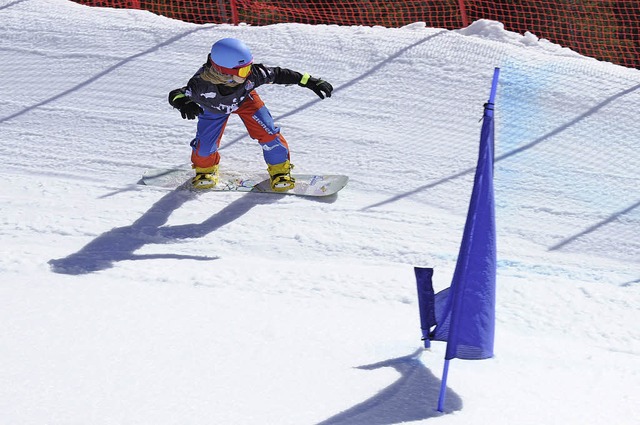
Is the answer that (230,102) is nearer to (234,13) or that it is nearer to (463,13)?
(234,13)

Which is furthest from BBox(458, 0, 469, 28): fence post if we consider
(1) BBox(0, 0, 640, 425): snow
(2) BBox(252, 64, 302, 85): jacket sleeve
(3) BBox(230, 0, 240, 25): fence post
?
(2) BBox(252, 64, 302, 85): jacket sleeve

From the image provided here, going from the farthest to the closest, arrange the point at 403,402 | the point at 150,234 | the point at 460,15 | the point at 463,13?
1. the point at 460,15
2. the point at 463,13
3. the point at 150,234
4. the point at 403,402

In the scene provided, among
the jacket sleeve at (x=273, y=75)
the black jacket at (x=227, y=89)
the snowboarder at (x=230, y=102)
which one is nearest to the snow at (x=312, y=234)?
the snowboarder at (x=230, y=102)

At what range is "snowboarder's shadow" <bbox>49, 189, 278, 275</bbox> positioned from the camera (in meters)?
5.64

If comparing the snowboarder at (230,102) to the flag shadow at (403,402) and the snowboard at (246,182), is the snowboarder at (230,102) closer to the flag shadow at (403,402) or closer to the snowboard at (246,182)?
the snowboard at (246,182)

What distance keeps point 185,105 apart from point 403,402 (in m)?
2.71

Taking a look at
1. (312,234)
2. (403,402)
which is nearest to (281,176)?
(312,234)

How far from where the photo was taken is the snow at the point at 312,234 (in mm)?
4160

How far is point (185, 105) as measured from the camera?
604cm

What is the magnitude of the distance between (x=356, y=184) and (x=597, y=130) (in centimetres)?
210

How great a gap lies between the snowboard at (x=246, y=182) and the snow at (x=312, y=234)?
90 millimetres

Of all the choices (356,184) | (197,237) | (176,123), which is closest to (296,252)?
(197,237)

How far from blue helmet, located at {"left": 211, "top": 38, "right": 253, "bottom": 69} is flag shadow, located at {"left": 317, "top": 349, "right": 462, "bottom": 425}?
234 cm

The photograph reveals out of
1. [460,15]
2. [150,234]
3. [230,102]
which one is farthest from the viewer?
[460,15]
